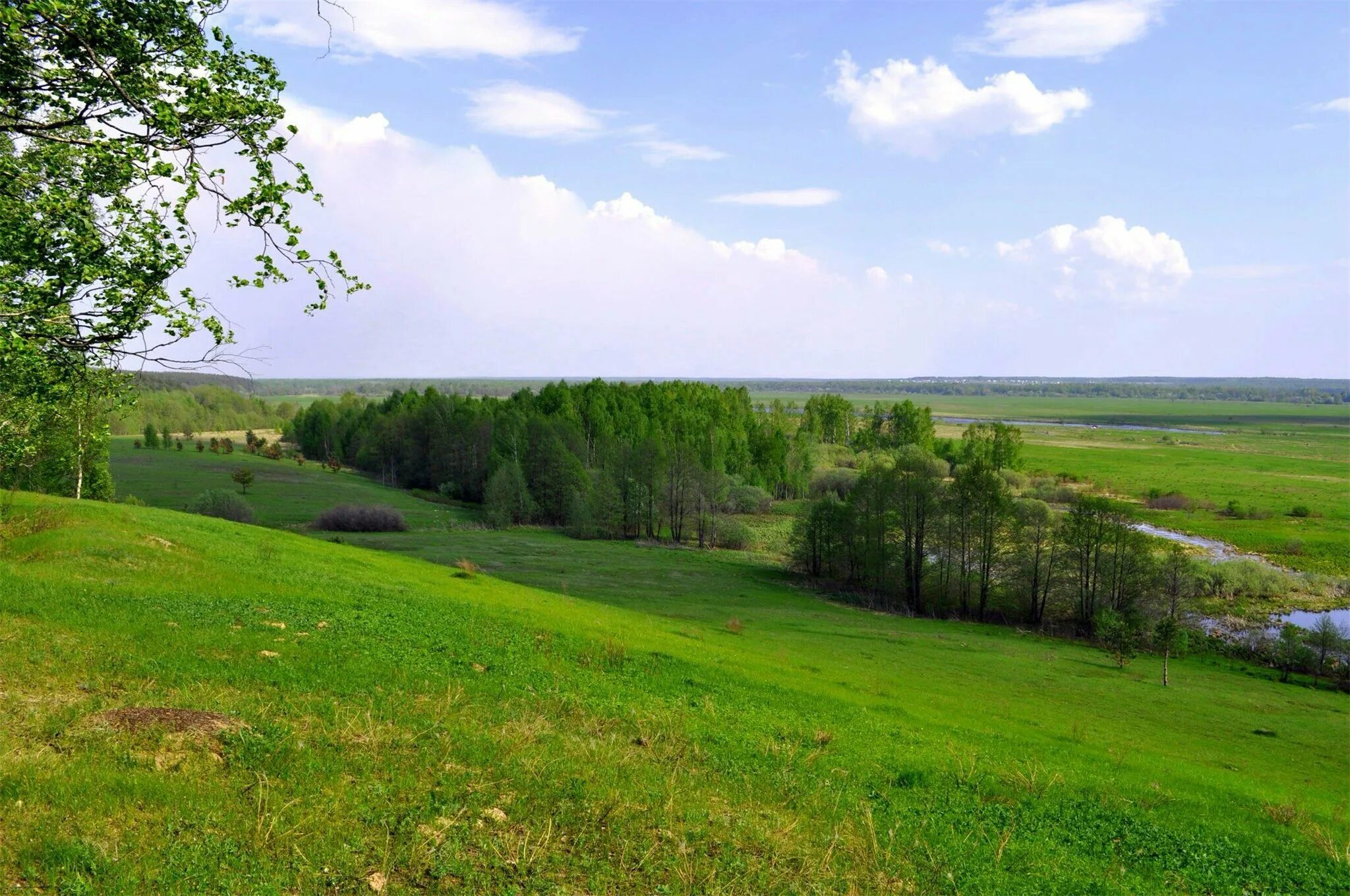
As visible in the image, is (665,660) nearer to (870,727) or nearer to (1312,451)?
(870,727)

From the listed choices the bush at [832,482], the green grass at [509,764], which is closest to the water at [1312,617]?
the green grass at [509,764]

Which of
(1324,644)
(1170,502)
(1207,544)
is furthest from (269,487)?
(1170,502)

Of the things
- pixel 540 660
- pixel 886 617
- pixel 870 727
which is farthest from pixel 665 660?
pixel 886 617

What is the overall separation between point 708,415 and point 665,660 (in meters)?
112

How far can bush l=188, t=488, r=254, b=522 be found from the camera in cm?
7444

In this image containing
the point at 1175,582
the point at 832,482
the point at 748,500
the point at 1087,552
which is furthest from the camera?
the point at 832,482

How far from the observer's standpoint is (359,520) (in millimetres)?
86000

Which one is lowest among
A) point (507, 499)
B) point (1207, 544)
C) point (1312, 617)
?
point (1312, 617)

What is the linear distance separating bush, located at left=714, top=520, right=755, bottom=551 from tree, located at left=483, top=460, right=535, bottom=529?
2702 centimetres

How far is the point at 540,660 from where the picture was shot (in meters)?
20.6

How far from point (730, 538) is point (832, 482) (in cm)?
4223

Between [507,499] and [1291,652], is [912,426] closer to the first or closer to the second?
[507,499]

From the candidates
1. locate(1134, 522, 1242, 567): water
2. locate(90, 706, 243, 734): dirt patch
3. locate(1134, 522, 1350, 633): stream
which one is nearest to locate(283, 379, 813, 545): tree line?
locate(1134, 522, 1242, 567): water

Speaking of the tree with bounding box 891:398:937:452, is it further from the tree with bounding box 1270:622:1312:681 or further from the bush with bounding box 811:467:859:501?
the tree with bounding box 1270:622:1312:681
